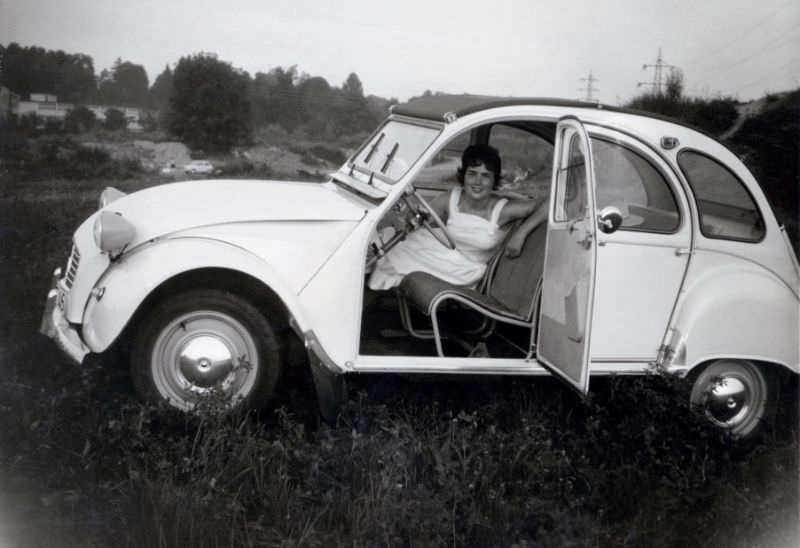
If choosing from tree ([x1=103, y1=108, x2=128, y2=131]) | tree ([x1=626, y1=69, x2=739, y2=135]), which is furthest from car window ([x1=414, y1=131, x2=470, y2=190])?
tree ([x1=103, y1=108, x2=128, y2=131])

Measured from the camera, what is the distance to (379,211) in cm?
434

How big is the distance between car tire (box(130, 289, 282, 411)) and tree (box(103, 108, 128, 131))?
759cm

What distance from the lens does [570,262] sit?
417 centimetres

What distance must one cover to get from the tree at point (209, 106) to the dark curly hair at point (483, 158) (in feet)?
21.7

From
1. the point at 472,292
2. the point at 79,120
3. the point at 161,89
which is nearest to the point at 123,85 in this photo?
the point at 161,89

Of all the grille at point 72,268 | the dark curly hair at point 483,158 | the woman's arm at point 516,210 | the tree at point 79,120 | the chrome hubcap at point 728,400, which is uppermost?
the tree at point 79,120

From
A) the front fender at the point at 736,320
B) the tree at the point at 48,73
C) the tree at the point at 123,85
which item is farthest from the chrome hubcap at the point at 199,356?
the tree at the point at 123,85

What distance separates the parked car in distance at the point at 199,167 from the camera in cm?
1156

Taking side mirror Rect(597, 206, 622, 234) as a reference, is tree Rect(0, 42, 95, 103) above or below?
above

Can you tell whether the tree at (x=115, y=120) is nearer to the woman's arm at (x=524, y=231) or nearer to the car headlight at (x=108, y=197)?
the car headlight at (x=108, y=197)

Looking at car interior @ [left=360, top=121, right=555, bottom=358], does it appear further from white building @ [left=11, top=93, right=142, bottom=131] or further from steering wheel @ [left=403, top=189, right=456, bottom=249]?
white building @ [left=11, top=93, right=142, bottom=131]

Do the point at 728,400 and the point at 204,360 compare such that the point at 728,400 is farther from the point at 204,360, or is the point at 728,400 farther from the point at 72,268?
the point at 72,268

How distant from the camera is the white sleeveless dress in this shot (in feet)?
16.2

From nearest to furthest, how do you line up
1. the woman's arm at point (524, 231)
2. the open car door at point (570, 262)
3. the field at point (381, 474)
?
1. the field at point (381, 474)
2. the open car door at point (570, 262)
3. the woman's arm at point (524, 231)
